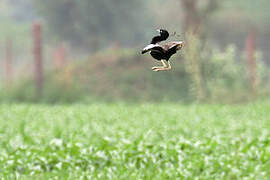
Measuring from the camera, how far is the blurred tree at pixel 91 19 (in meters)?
39.4

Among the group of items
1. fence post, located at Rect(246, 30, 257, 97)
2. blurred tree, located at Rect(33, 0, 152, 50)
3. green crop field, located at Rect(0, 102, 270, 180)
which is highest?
blurred tree, located at Rect(33, 0, 152, 50)

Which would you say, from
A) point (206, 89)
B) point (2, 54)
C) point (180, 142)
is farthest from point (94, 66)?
point (180, 142)

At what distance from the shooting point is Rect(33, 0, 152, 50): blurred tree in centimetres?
3940

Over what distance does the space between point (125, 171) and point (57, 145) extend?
191 cm

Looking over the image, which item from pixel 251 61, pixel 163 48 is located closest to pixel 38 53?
pixel 251 61

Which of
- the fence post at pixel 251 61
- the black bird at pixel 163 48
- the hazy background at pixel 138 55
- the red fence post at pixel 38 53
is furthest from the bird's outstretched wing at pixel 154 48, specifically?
the fence post at pixel 251 61

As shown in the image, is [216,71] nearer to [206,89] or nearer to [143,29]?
[206,89]

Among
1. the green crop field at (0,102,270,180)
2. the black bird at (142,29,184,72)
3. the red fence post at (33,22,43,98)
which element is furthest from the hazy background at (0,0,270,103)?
the black bird at (142,29,184,72)

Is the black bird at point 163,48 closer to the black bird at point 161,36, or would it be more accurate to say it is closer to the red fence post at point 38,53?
the black bird at point 161,36

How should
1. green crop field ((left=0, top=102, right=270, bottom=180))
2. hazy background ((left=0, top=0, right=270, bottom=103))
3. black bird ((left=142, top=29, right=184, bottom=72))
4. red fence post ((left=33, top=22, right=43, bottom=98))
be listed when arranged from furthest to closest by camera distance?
1. hazy background ((left=0, top=0, right=270, bottom=103))
2. red fence post ((left=33, top=22, right=43, bottom=98))
3. green crop field ((left=0, top=102, right=270, bottom=180))
4. black bird ((left=142, top=29, right=184, bottom=72))

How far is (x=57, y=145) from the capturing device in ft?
32.0

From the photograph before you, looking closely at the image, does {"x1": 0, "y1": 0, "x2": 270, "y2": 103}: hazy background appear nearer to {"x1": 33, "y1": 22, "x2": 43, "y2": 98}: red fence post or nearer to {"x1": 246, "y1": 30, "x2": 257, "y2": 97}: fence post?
{"x1": 246, "y1": 30, "x2": 257, "y2": 97}: fence post

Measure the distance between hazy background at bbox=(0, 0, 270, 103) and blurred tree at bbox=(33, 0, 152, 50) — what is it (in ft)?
0.20

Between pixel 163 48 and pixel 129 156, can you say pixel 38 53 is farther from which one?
pixel 163 48
